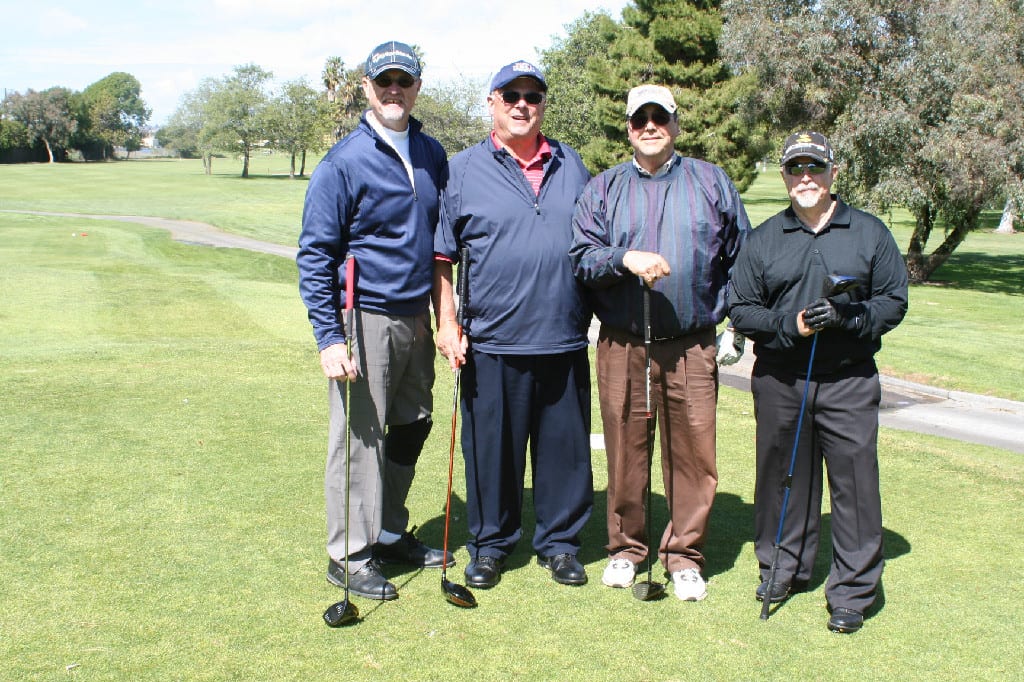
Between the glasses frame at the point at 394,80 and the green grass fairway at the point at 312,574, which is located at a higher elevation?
the glasses frame at the point at 394,80

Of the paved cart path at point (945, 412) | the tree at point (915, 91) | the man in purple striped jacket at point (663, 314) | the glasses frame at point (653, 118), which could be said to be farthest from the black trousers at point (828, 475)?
the tree at point (915, 91)

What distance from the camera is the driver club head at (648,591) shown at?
4.21 metres

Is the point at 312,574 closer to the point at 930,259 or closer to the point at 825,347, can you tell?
the point at 825,347

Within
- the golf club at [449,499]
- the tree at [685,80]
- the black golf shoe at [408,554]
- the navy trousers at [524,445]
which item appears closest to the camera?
the golf club at [449,499]

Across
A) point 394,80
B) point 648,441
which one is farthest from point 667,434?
point 394,80

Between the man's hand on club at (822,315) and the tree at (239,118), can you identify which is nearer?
the man's hand on club at (822,315)

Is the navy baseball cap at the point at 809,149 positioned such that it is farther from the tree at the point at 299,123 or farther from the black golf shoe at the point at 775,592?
the tree at the point at 299,123

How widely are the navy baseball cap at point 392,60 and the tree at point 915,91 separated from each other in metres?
18.3

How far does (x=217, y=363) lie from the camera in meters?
9.05

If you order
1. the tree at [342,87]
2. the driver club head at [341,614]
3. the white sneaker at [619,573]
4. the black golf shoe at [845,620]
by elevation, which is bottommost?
the driver club head at [341,614]

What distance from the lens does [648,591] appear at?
421 centimetres

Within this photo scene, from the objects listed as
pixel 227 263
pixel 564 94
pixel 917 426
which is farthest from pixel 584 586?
pixel 564 94

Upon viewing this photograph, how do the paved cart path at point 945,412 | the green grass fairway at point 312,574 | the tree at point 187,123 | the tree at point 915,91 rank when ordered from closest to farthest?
the green grass fairway at point 312,574, the paved cart path at point 945,412, the tree at point 915,91, the tree at point 187,123

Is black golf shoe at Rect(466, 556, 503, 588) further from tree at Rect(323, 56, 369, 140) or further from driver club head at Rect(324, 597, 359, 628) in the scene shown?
tree at Rect(323, 56, 369, 140)
